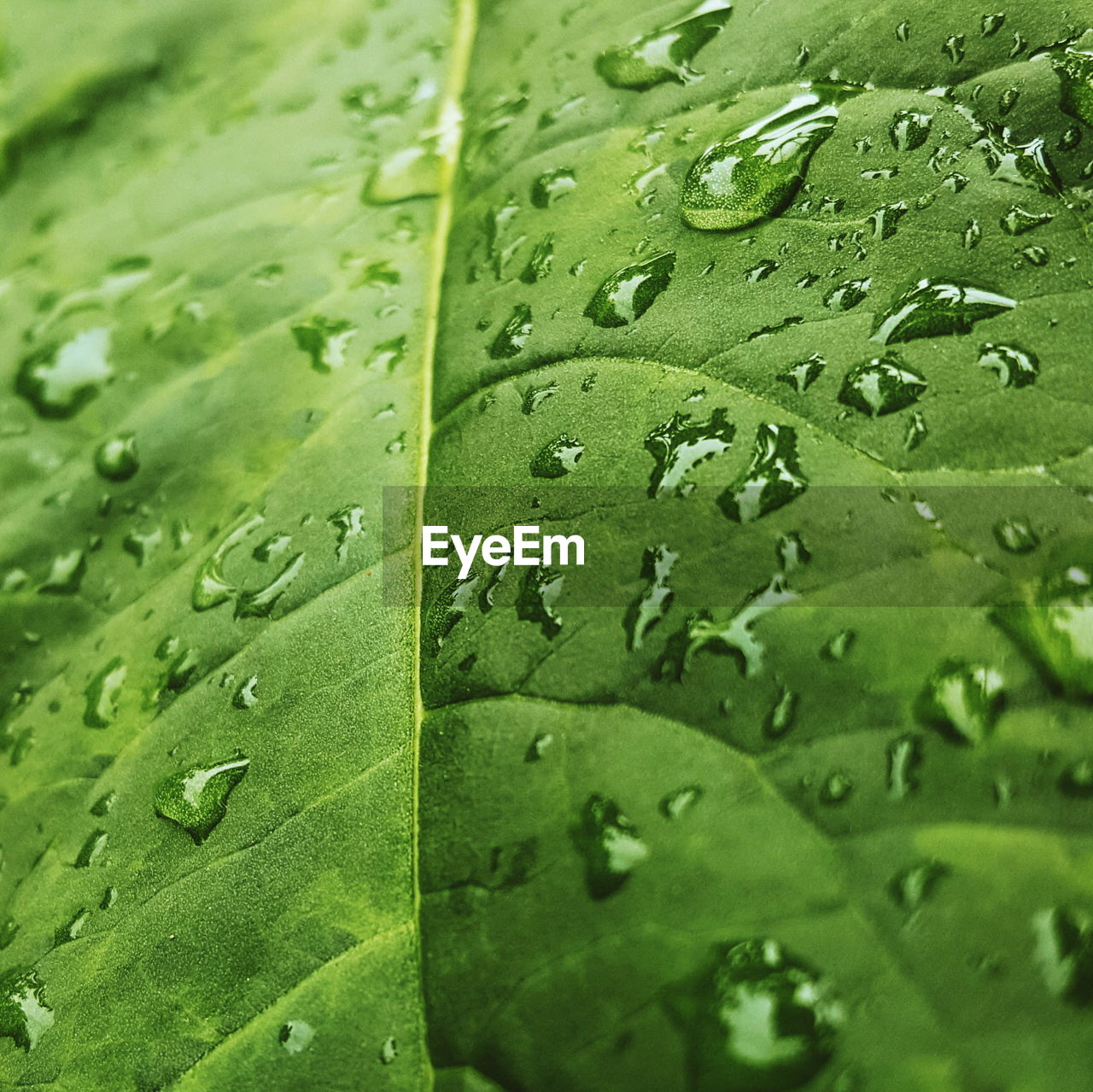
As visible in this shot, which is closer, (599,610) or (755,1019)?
(755,1019)

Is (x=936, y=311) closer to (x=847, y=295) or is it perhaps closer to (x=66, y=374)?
(x=847, y=295)

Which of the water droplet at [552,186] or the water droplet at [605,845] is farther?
the water droplet at [552,186]

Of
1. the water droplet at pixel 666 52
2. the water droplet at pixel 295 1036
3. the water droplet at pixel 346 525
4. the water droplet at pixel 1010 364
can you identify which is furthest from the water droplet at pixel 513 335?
the water droplet at pixel 295 1036

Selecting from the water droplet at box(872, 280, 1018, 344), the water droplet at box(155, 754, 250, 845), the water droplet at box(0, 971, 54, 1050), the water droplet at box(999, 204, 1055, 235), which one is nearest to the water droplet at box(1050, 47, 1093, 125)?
the water droplet at box(999, 204, 1055, 235)

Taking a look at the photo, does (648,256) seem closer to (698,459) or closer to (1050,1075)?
(698,459)

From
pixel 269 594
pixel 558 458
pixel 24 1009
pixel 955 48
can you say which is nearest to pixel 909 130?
pixel 955 48

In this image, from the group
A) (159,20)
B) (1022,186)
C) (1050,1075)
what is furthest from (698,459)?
(159,20)

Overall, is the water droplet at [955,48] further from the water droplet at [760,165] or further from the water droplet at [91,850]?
the water droplet at [91,850]
